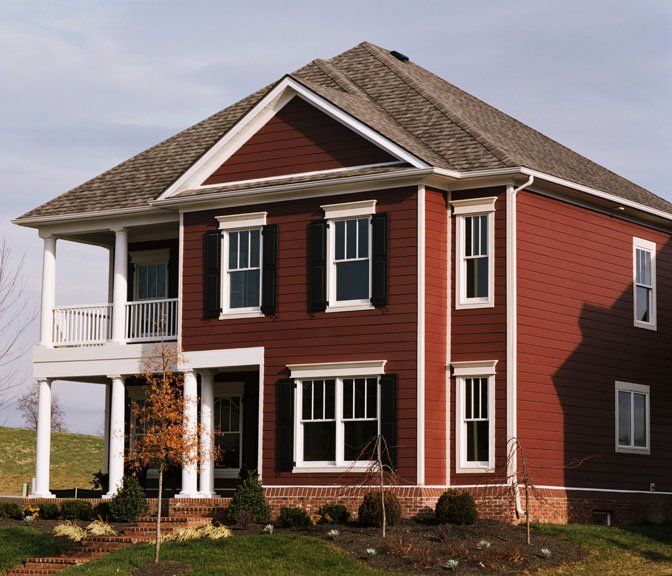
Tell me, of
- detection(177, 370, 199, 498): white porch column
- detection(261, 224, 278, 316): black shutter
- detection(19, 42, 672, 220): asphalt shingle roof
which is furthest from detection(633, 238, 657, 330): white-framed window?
detection(177, 370, 199, 498): white porch column

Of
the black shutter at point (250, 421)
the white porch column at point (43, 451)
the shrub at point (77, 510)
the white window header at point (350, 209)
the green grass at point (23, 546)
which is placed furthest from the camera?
the black shutter at point (250, 421)

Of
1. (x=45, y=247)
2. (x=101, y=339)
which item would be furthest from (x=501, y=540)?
(x=45, y=247)

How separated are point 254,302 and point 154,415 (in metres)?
5.66

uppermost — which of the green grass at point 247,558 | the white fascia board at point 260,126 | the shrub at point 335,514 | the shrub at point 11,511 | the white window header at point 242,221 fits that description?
the white fascia board at point 260,126

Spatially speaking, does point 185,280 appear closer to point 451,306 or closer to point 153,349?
point 153,349

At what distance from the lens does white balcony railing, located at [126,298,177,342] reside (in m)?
34.4

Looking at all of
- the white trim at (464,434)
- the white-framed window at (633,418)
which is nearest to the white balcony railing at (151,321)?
the white trim at (464,434)

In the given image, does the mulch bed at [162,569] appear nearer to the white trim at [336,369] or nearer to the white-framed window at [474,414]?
the white trim at [336,369]

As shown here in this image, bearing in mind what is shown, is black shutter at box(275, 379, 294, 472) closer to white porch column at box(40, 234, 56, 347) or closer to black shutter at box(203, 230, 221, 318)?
black shutter at box(203, 230, 221, 318)

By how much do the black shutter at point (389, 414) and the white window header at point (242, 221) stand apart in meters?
4.88

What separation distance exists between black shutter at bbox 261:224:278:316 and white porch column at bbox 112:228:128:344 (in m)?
4.42

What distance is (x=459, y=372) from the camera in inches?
1189

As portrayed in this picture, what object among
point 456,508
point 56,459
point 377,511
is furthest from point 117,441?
point 56,459

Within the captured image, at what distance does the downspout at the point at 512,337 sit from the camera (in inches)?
1154
